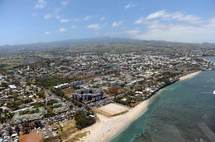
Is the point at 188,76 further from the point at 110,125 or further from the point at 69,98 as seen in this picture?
the point at 110,125

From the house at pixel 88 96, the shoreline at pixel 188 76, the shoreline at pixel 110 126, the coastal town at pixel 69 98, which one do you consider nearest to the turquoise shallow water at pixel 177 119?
the shoreline at pixel 110 126

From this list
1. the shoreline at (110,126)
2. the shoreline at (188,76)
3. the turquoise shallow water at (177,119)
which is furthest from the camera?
the shoreline at (188,76)

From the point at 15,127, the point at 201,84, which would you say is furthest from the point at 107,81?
the point at 15,127

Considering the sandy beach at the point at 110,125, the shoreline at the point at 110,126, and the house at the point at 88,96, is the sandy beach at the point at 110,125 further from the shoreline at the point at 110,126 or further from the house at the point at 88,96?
the house at the point at 88,96

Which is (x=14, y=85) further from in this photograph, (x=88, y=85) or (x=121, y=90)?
(x=121, y=90)

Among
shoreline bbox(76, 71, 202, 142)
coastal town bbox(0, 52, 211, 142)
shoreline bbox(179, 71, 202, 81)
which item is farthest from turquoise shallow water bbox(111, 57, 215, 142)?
shoreline bbox(179, 71, 202, 81)

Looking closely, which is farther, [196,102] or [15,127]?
[196,102]

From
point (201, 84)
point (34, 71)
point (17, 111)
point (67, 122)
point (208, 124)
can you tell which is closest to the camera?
point (208, 124)
